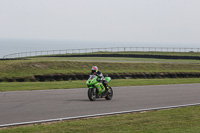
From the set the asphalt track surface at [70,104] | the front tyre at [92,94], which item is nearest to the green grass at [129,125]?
the asphalt track surface at [70,104]

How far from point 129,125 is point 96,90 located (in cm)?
554

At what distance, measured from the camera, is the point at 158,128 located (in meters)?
8.72

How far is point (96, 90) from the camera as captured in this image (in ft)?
47.7

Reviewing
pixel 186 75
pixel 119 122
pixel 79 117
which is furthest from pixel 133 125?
pixel 186 75

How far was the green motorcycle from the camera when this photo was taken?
14.0 meters

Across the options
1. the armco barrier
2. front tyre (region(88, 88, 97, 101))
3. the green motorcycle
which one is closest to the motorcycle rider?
the green motorcycle

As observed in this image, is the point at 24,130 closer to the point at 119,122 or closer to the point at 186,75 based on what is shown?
the point at 119,122

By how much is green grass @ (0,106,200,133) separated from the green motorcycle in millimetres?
3200

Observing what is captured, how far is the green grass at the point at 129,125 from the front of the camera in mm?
8359

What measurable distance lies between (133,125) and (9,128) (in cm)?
319

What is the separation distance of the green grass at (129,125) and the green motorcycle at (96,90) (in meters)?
3.20

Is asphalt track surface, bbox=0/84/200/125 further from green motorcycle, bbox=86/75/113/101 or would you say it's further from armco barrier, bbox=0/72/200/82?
armco barrier, bbox=0/72/200/82

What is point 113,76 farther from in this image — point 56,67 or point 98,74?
point 98,74

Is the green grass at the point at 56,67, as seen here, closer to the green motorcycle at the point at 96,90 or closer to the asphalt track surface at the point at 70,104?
the asphalt track surface at the point at 70,104
